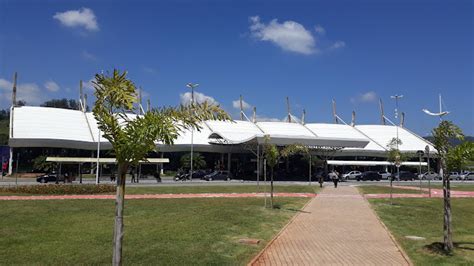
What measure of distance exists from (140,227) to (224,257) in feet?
16.0

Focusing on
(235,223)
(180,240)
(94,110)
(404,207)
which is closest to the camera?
(94,110)

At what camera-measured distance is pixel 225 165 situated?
80.2 m

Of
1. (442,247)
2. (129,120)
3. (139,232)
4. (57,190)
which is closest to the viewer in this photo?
(129,120)

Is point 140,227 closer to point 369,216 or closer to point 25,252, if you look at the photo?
point 25,252

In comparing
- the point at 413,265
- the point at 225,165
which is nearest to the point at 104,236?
the point at 413,265

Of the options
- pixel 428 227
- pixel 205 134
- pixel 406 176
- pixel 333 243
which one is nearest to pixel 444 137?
pixel 333 243

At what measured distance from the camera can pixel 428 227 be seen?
680 inches

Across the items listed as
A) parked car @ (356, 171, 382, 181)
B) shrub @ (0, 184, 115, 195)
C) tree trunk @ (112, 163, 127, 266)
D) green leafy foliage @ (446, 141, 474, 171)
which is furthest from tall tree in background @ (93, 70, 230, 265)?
parked car @ (356, 171, 382, 181)

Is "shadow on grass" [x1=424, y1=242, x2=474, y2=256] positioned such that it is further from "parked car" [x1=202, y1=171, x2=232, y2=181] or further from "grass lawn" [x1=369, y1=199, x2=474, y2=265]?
"parked car" [x1=202, y1=171, x2=232, y2=181]

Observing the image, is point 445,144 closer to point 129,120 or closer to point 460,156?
point 460,156

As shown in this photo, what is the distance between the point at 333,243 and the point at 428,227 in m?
5.56

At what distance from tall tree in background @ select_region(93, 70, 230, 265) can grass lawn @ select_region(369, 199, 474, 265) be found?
7.52 m

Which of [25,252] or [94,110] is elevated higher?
[94,110]

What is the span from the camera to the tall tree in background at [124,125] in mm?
6801
